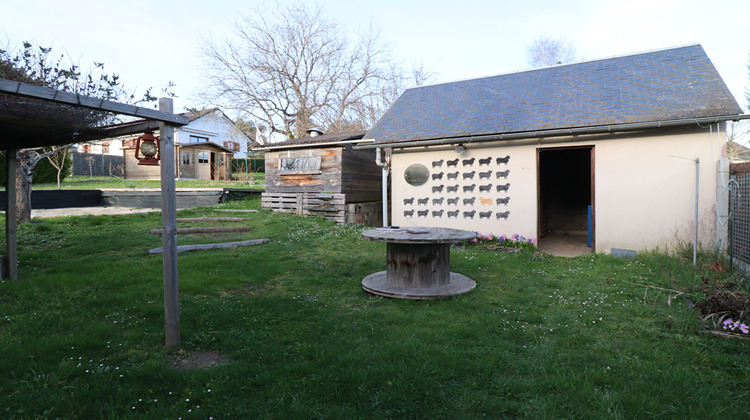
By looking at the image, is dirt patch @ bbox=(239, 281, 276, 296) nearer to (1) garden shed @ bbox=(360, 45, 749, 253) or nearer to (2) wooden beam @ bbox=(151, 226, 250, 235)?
(2) wooden beam @ bbox=(151, 226, 250, 235)

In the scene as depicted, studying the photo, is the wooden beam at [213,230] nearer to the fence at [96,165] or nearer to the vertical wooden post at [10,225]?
the vertical wooden post at [10,225]

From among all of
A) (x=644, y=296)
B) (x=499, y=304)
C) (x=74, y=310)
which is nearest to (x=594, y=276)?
(x=644, y=296)

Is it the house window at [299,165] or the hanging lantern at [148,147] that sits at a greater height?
the house window at [299,165]

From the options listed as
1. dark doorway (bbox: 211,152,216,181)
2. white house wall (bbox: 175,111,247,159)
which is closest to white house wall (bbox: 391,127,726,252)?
dark doorway (bbox: 211,152,216,181)

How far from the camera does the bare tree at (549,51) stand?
2756cm

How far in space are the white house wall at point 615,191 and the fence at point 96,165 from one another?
29.1m

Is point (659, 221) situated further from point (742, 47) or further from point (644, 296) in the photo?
point (742, 47)

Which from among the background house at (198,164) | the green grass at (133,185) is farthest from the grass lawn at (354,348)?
the background house at (198,164)

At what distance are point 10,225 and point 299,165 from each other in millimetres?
8636

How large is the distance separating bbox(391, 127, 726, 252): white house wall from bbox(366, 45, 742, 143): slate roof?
45 centimetres

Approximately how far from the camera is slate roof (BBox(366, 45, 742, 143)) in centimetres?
706

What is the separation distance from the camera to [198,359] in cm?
300

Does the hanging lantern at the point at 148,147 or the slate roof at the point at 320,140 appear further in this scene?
the slate roof at the point at 320,140

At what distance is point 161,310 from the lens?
395cm
